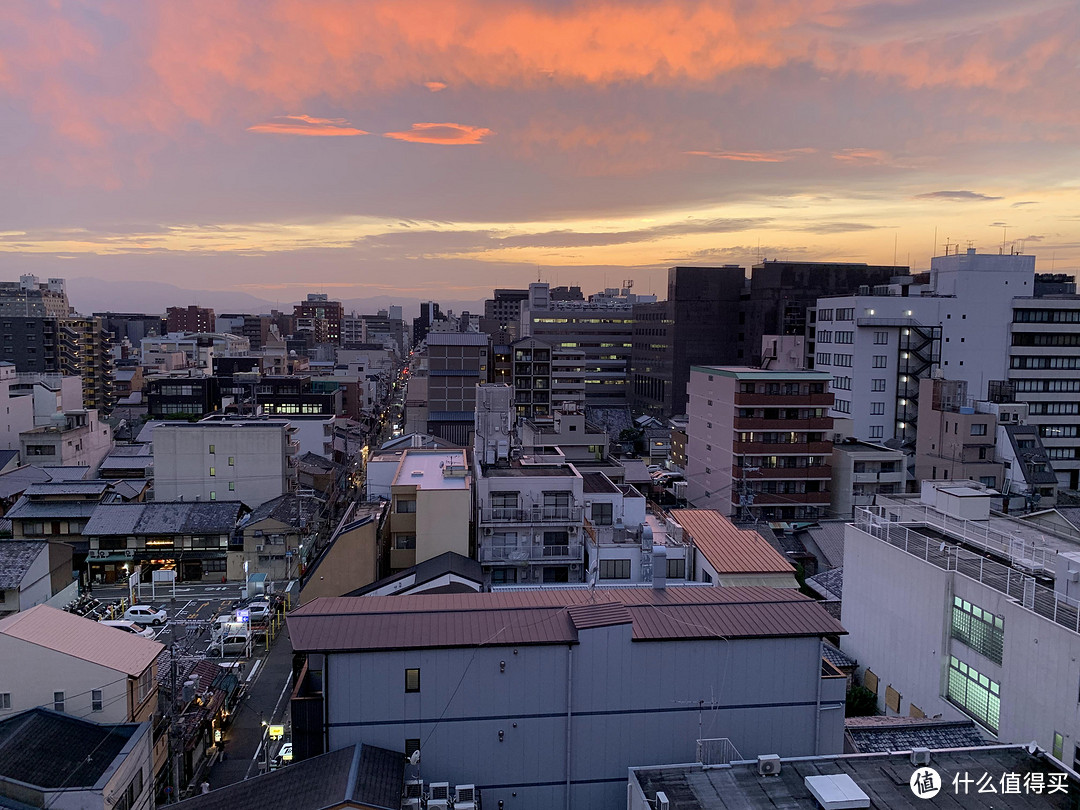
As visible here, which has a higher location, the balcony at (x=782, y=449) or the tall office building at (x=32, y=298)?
the tall office building at (x=32, y=298)

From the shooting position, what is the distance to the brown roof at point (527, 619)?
12.7 m

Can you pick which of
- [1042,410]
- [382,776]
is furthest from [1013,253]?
[382,776]

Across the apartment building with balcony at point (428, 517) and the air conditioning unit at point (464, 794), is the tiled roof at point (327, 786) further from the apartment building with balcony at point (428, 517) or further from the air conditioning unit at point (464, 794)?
the apartment building with balcony at point (428, 517)

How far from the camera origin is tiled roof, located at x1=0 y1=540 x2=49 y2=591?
25.2 meters

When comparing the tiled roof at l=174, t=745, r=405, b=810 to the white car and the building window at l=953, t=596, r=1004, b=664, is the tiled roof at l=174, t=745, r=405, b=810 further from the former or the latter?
the white car

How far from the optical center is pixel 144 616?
89.5 ft

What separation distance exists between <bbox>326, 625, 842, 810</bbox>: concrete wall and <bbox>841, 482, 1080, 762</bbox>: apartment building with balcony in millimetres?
3922

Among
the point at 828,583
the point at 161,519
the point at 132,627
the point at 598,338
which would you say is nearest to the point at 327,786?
the point at 132,627

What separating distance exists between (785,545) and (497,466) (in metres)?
13.3

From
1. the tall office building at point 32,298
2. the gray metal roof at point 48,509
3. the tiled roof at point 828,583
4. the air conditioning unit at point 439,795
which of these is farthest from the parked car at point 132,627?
the tall office building at point 32,298

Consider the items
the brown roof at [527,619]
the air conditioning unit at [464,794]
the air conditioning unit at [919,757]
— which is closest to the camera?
the air conditioning unit at [919,757]

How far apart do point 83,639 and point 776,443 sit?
2894cm

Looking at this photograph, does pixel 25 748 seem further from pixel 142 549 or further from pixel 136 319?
pixel 136 319

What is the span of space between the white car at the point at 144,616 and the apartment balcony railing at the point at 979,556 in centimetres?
2418
